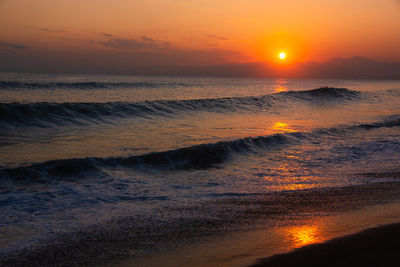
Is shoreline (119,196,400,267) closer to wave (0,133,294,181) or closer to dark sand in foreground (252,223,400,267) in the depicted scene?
dark sand in foreground (252,223,400,267)

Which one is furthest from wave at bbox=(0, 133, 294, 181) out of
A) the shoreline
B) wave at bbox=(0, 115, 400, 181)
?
the shoreline

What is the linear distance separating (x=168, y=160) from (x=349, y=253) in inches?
215

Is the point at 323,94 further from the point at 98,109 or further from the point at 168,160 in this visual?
the point at 168,160

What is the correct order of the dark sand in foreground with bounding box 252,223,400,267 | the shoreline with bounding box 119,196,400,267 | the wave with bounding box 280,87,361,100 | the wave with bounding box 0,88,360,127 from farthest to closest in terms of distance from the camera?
the wave with bounding box 280,87,361,100
the wave with bounding box 0,88,360,127
the shoreline with bounding box 119,196,400,267
the dark sand in foreground with bounding box 252,223,400,267

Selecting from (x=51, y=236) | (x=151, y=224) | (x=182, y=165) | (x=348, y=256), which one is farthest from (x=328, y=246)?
(x=182, y=165)

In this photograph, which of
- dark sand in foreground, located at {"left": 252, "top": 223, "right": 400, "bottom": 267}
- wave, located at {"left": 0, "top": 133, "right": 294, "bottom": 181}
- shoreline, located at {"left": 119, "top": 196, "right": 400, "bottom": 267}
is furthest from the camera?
wave, located at {"left": 0, "top": 133, "right": 294, "bottom": 181}

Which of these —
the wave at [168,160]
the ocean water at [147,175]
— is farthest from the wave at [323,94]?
the wave at [168,160]

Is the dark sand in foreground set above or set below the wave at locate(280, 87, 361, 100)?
below

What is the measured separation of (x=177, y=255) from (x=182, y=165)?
4.70 metres

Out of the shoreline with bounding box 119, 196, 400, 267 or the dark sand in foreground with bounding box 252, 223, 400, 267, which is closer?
Answer: the dark sand in foreground with bounding box 252, 223, 400, 267

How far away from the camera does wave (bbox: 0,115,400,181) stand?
22.2 ft

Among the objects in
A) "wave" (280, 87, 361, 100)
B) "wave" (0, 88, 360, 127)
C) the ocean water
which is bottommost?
the ocean water

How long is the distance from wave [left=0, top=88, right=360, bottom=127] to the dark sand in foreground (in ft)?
40.3

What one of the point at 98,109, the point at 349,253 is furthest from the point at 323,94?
the point at 349,253
